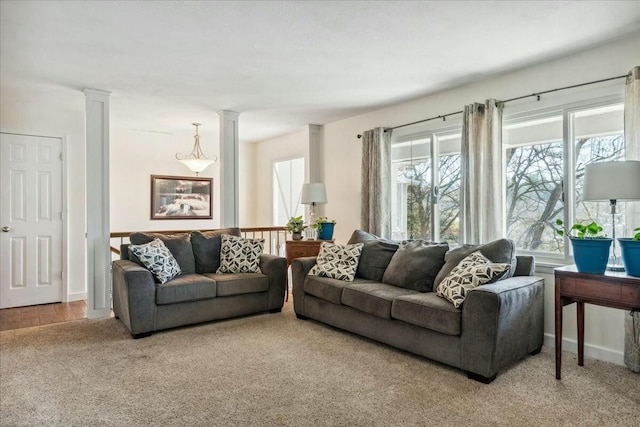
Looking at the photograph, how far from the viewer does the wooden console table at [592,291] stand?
2.44 metres

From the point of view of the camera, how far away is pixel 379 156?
16.1ft

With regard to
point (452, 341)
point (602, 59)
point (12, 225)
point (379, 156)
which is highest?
point (602, 59)

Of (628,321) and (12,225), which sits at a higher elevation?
(12,225)

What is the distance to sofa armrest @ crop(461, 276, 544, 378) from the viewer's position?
8.66 feet

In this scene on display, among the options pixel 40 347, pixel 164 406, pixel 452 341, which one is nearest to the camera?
pixel 164 406

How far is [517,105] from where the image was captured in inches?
144

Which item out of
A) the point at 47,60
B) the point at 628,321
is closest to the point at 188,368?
the point at 47,60

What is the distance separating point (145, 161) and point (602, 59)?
19.1 feet

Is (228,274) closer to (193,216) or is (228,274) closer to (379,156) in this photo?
(379,156)

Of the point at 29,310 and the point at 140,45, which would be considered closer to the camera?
the point at 140,45

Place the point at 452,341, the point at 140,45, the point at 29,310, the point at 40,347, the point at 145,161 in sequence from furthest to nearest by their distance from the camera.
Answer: the point at 145,161, the point at 29,310, the point at 40,347, the point at 140,45, the point at 452,341

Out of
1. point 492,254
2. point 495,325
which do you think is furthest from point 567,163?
point 495,325

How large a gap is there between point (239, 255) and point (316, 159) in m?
2.22

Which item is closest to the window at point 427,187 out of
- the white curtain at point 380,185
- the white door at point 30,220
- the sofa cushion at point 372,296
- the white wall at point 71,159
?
the white curtain at point 380,185
